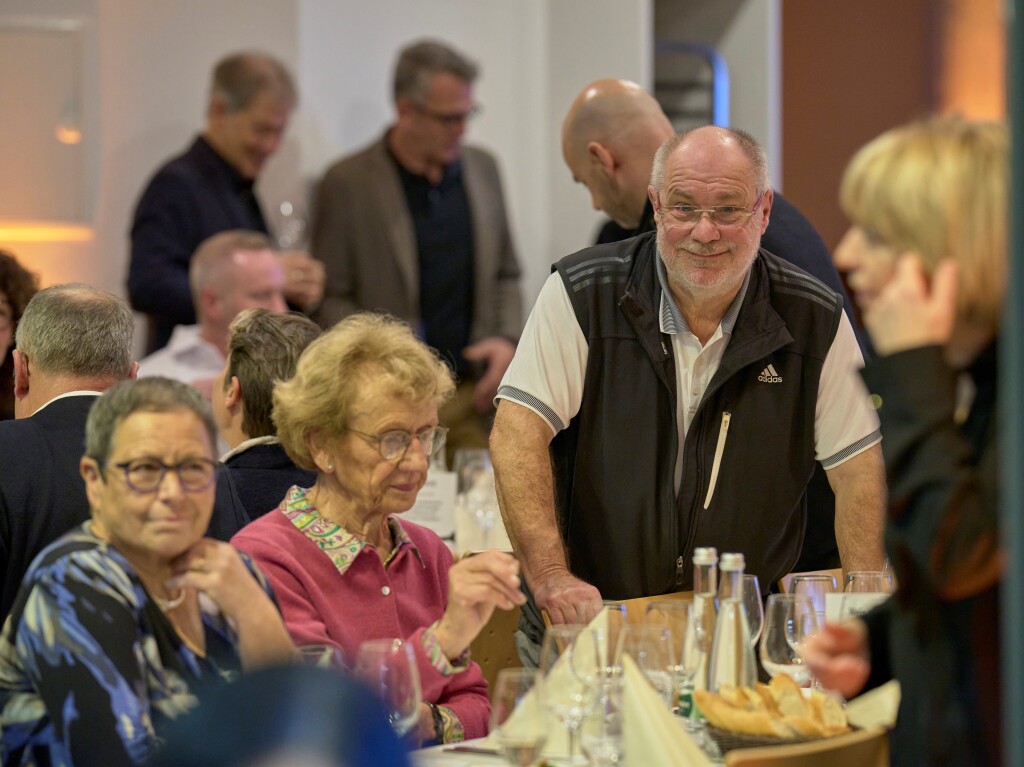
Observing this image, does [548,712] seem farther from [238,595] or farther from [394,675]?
[238,595]

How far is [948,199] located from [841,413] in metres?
1.82

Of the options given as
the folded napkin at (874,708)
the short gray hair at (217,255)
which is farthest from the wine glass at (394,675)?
the short gray hair at (217,255)

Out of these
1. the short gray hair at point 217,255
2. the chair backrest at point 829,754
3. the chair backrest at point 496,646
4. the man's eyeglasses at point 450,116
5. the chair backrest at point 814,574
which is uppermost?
the man's eyeglasses at point 450,116

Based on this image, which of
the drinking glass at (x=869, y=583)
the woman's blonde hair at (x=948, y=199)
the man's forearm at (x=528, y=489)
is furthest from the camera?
the man's forearm at (x=528, y=489)

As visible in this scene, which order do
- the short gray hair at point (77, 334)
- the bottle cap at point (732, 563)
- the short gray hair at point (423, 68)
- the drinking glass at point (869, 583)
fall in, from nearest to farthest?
1. the bottle cap at point (732, 563)
2. the drinking glass at point (869, 583)
3. the short gray hair at point (77, 334)
4. the short gray hair at point (423, 68)

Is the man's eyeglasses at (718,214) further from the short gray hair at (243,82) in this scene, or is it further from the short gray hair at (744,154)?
the short gray hair at (243,82)

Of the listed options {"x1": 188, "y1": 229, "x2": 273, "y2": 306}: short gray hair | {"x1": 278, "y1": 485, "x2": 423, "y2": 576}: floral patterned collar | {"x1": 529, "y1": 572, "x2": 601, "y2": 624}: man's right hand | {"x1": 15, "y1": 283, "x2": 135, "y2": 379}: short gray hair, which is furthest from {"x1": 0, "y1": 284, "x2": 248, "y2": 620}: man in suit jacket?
{"x1": 188, "y1": 229, "x2": 273, "y2": 306}: short gray hair

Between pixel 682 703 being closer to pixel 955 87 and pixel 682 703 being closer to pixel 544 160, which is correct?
pixel 544 160

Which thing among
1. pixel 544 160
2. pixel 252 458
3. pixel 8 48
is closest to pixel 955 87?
pixel 544 160

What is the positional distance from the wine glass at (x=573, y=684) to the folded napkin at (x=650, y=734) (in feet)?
0.44

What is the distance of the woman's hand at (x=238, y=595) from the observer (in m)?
2.19

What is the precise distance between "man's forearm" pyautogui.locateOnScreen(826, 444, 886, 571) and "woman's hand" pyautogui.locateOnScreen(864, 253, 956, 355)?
1746 millimetres

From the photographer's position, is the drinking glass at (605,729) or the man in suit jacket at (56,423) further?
the man in suit jacket at (56,423)

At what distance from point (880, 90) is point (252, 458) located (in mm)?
5681
